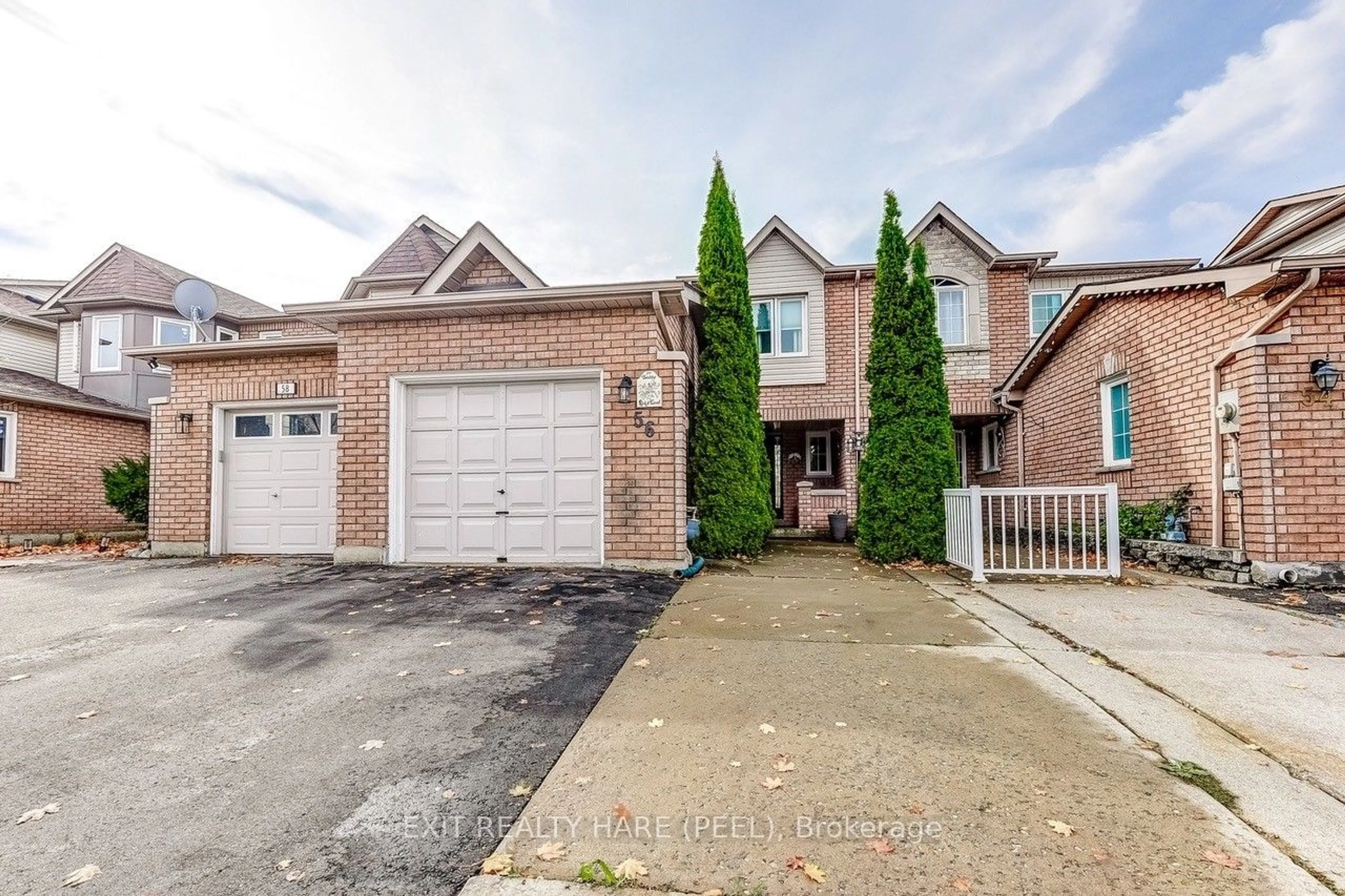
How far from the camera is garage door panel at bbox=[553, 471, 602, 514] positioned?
669 cm

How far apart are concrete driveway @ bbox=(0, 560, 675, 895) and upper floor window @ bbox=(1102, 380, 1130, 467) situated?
7744 mm

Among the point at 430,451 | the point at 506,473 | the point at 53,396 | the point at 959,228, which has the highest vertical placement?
the point at 959,228

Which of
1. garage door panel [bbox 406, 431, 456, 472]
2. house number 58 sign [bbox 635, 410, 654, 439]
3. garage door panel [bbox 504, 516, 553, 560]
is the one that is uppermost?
house number 58 sign [bbox 635, 410, 654, 439]

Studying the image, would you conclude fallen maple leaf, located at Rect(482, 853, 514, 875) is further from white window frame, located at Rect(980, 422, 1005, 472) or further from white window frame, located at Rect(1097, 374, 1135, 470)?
white window frame, located at Rect(980, 422, 1005, 472)

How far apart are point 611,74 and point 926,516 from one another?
9.02 meters

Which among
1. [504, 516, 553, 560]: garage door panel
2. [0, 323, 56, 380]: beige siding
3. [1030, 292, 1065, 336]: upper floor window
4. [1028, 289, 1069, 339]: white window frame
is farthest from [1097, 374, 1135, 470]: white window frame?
[0, 323, 56, 380]: beige siding

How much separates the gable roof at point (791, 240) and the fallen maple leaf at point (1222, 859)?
12.0 meters

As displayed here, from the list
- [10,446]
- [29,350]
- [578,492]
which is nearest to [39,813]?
[578,492]

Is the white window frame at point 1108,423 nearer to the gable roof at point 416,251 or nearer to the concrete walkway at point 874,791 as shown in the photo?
the concrete walkway at point 874,791

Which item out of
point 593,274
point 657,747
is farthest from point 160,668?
point 593,274

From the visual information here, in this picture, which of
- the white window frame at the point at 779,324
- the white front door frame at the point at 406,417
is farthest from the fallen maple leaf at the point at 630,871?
the white window frame at the point at 779,324

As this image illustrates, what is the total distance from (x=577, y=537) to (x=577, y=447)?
1092 millimetres

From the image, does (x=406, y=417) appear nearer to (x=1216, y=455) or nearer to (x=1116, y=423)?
(x=1216, y=455)

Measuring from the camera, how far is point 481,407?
6.89 m
